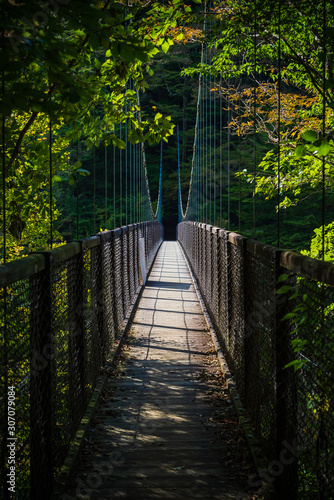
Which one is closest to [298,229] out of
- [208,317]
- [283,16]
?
[208,317]

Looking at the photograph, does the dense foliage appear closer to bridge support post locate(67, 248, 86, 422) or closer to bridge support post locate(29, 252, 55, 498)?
bridge support post locate(67, 248, 86, 422)

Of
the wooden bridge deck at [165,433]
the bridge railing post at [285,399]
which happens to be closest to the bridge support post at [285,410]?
the bridge railing post at [285,399]

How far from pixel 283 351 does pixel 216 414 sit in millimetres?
1311

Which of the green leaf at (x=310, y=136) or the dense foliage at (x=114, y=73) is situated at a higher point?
the dense foliage at (x=114, y=73)

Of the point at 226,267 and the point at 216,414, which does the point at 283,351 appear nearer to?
the point at 216,414

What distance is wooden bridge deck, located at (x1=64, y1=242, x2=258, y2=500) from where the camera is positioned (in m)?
2.32

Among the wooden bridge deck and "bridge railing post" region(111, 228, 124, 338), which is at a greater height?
"bridge railing post" region(111, 228, 124, 338)

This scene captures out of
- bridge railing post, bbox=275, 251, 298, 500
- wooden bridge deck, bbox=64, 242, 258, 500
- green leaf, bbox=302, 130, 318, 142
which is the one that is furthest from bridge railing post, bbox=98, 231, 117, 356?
green leaf, bbox=302, 130, 318, 142

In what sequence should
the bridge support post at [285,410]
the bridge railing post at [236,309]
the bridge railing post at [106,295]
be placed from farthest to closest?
the bridge railing post at [106,295] < the bridge railing post at [236,309] < the bridge support post at [285,410]

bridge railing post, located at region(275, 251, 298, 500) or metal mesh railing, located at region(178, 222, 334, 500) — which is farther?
bridge railing post, located at region(275, 251, 298, 500)

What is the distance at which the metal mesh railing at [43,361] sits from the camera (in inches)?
66.3

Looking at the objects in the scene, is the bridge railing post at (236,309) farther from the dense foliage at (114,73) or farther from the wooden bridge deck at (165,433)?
the dense foliage at (114,73)

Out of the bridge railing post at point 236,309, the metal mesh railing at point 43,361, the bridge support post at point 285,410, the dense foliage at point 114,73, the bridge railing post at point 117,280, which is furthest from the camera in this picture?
the bridge railing post at point 117,280

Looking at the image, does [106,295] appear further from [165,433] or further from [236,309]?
[165,433]
